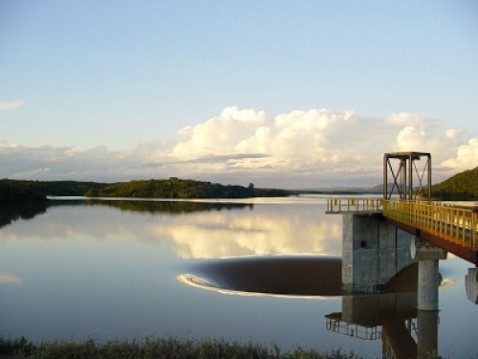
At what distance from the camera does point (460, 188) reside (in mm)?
140875

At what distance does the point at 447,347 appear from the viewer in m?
21.5

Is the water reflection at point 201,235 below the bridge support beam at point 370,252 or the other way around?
below

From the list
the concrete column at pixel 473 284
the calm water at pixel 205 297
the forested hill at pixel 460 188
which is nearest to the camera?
the concrete column at pixel 473 284

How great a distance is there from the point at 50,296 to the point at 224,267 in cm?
1346

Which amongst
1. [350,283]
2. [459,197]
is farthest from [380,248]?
[459,197]

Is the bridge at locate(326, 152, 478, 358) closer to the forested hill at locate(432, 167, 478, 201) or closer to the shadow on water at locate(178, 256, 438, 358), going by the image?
the shadow on water at locate(178, 256, 438, 358)

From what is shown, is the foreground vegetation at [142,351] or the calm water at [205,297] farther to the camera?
the calm water at [205,297]

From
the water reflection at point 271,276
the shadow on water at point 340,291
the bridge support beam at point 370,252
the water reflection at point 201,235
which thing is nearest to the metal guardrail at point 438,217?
the bridge support beam at point 370,252

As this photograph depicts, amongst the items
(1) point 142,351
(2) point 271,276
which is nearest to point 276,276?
(2) point 271,276

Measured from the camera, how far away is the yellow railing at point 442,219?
17.7 meters

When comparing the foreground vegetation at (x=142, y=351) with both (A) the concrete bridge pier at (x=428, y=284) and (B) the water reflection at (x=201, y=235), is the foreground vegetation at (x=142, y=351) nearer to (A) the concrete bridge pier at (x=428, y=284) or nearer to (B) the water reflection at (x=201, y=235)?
(A) the concrete bridge pier at (x=428, y=284)

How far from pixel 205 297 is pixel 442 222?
45.1 ft

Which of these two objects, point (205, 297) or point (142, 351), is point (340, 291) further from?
point (142, 351)

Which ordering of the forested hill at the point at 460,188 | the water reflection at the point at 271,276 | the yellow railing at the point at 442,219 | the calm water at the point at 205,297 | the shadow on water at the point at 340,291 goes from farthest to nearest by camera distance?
the forested hill at the point at 460,188
the water reflection at the point at 271,276
the shadow on water at the point at 340,291
the calm water at the point at 205,297
the yellow railing at the point at 442,219
